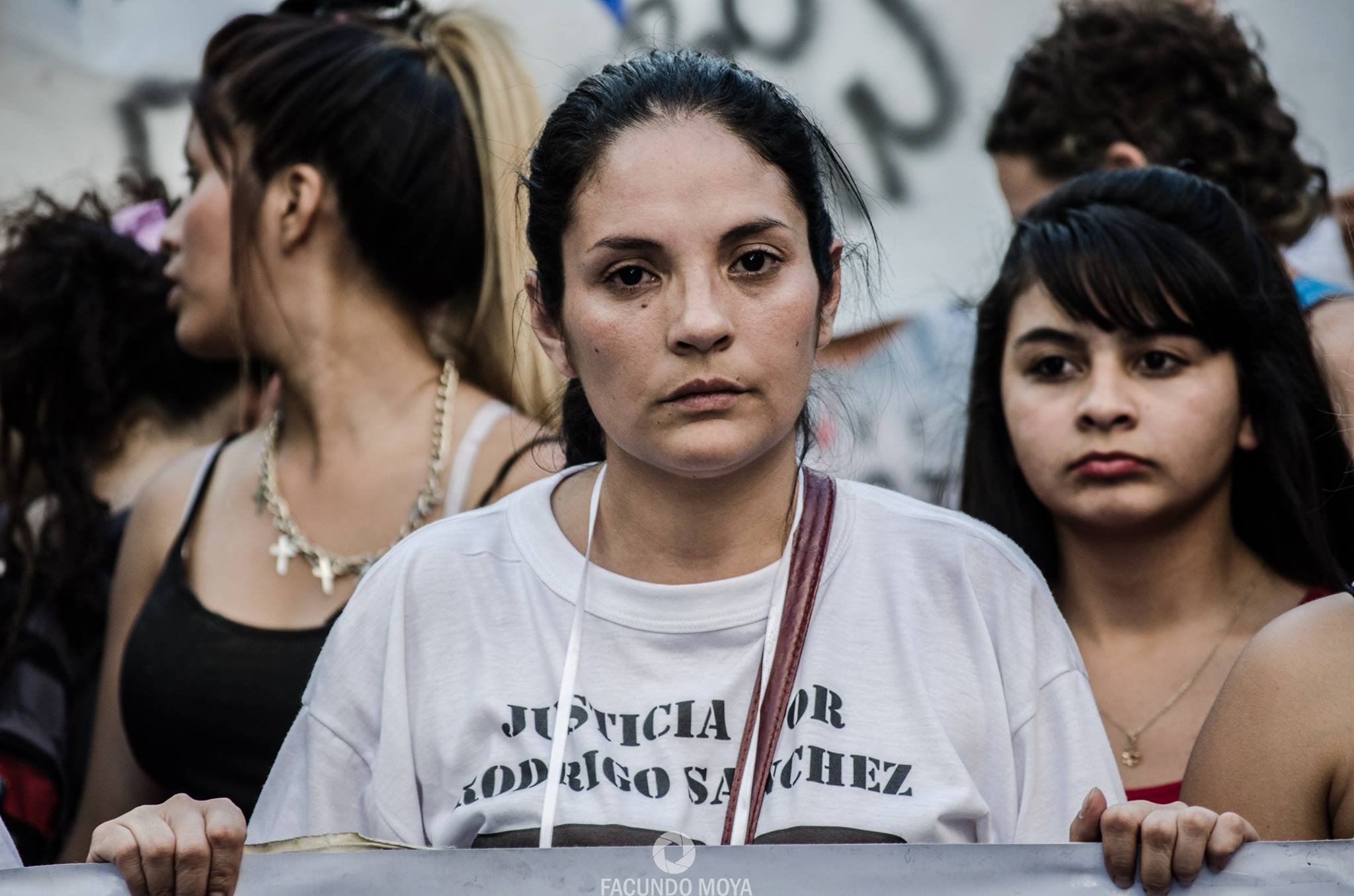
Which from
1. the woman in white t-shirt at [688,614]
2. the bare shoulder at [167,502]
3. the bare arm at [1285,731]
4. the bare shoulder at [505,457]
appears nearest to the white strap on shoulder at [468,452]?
the bare shoulder at [505,457]

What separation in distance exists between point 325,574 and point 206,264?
2.13 ft

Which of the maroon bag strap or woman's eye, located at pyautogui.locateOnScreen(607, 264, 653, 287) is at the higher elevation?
woman's eye, located at pyautogui.locateOnScreen(607, 264, 653, 287)

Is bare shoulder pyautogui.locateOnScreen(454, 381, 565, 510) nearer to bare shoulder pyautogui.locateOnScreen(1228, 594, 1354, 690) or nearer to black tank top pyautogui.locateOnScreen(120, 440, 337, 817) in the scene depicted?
black tank top pyautogui.locateOnScreen(120, 440, 337, 817)

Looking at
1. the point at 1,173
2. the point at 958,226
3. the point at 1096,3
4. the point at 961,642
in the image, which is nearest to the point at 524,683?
the point at 961,642

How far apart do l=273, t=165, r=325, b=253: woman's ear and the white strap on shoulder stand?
0.46 m

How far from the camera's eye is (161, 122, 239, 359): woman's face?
9.67 feet

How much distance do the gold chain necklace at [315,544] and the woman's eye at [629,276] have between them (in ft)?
2.79

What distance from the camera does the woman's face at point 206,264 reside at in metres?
2.95

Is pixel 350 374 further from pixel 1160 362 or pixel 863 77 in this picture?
pixel 863 77

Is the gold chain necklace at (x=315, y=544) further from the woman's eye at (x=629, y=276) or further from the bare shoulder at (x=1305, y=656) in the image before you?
the bare shoulder at (x=1305, y=656)

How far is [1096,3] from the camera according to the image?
3.64 metres

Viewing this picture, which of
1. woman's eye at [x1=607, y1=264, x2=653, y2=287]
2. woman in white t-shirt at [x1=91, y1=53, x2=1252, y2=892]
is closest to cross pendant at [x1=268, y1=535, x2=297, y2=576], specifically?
woman in white t-shirt at [x1=91, y1=53, x2=1252, y2=892]

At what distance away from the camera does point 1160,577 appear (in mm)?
2664

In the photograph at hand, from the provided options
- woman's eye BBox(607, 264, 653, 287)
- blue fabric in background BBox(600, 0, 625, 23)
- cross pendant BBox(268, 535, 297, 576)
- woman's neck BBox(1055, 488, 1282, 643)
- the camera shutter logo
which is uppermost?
blue fabric in background BBox(600, 0, 625, 23)
